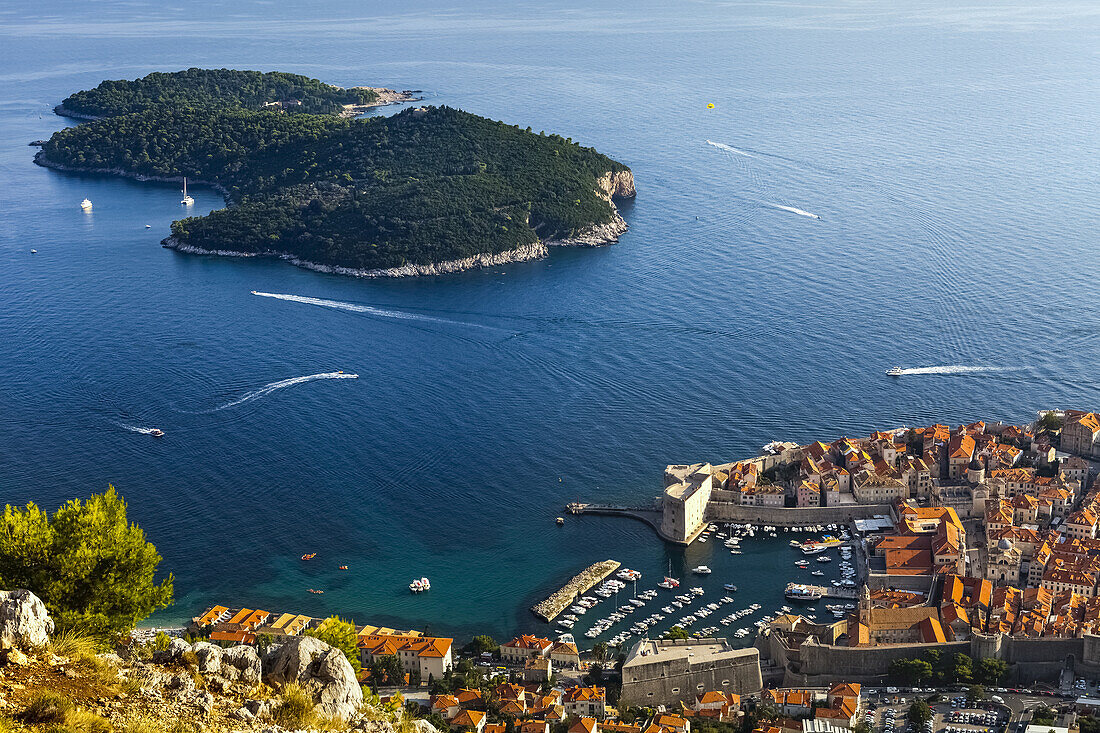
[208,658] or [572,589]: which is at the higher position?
[208,658]

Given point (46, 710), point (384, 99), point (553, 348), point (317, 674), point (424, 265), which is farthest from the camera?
point (384, 99)

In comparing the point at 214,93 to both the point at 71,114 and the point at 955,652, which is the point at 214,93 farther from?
the point at 955,652

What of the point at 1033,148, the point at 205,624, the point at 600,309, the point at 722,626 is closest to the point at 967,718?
the point at 722,626

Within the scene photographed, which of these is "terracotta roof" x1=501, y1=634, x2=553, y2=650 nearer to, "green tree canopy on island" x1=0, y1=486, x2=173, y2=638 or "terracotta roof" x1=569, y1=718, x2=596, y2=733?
"terracotta roof" x1=569, y1=718, x2=596, y2=733

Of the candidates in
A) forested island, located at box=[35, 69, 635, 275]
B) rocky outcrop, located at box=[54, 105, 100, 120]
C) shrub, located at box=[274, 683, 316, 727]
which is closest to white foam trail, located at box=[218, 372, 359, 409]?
forested island, located at box=[35, 69, 635, 275]

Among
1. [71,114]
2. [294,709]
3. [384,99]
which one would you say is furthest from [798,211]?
[71,114]

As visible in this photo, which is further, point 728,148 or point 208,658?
point 728,148

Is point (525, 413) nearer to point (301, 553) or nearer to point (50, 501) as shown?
point (301, 553)

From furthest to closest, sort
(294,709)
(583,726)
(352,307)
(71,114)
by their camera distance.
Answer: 1. (71,114)
2. (352,307)
3. (583,726)
4. (294,709)
